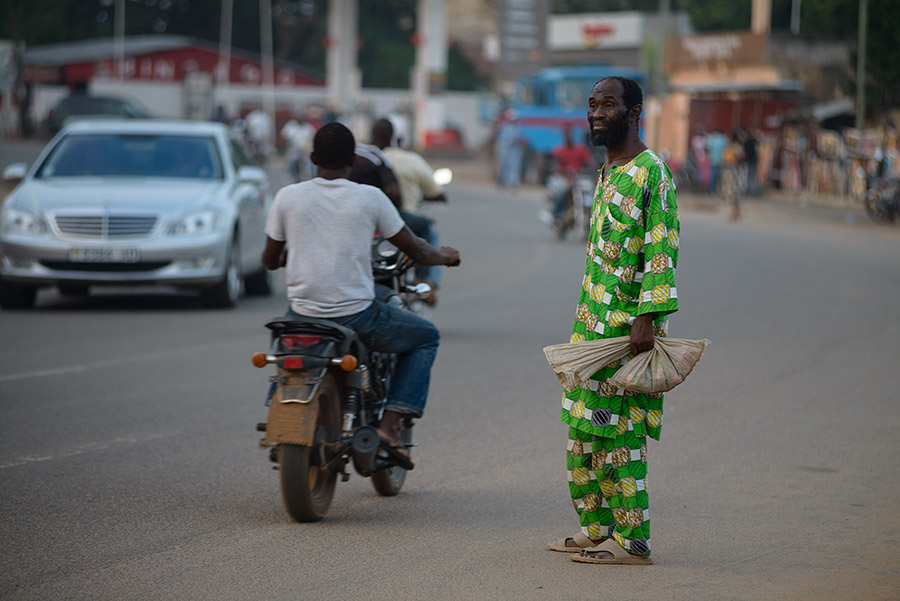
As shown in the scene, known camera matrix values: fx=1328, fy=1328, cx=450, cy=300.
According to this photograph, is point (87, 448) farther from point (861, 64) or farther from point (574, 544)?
point (861, 64)

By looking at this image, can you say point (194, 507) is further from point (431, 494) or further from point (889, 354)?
point (889, 354)

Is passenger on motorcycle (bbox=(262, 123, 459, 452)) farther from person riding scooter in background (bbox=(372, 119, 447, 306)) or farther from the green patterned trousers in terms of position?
person riding scooter in background (bbox=(372, 119, 447, 306))

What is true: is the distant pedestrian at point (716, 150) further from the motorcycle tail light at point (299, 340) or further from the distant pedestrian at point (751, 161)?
the motorcycle tail light at point (299, 340)

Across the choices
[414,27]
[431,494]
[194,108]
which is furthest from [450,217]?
[414,27]

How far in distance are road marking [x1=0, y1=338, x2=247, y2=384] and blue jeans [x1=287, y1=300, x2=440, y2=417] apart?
4138 millimetres

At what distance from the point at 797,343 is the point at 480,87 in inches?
3261

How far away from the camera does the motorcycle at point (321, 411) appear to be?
17.8 ft

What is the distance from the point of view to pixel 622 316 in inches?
192

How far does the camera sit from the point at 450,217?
28562 mm

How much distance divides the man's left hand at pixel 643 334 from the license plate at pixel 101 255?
→ 27.0ft

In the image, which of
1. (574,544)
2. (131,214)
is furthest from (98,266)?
(574,544)

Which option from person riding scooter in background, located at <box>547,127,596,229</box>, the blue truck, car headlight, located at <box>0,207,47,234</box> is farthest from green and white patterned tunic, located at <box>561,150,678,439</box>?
the blue truck

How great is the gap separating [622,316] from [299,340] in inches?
57.1

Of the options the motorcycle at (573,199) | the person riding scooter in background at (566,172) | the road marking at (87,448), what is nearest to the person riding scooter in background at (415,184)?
the road marking at (87,448)
